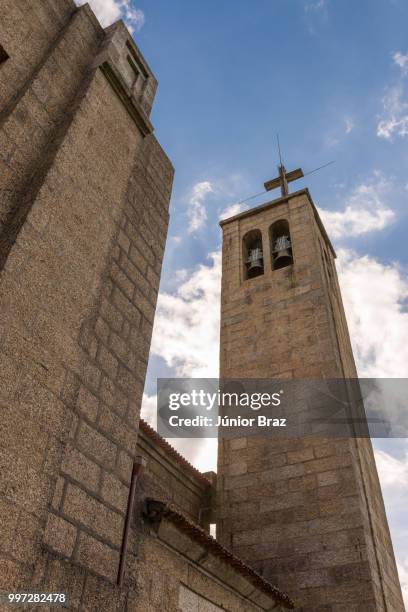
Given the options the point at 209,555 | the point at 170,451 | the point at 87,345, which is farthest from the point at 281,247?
the point at 87,345

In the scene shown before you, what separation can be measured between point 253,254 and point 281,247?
739 mm

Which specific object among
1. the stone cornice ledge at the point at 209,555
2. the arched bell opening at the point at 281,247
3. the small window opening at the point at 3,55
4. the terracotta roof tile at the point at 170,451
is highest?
the arched bell opening at the point at 281,247

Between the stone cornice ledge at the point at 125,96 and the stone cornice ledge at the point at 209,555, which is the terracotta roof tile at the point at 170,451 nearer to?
the stone cornice ledge at the point at 209,555

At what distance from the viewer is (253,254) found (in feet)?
42.9

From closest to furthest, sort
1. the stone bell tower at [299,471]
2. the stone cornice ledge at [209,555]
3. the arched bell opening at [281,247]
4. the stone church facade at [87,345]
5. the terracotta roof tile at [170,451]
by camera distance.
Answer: the stone church facade at [87,345] → the stone cornice ledge at [209,555] → the terracotta roof tile at [170,451] → the stone bell tower at [299,471] → the arched bell opening at [281,247]

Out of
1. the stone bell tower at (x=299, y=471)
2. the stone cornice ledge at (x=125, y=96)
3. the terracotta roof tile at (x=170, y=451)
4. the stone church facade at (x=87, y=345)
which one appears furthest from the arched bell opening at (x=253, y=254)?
the stone cornice ledge at (x=125, y=96)

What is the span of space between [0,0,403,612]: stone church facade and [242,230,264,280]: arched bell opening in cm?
587

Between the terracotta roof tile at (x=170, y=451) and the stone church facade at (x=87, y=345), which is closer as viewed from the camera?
the stone church facade at (x=87, y=345)

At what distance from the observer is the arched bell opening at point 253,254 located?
41.6 feet

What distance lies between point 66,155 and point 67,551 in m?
3.08

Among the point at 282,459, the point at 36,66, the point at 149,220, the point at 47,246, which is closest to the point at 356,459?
the point at 282,459

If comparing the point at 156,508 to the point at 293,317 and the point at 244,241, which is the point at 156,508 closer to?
the point at 293,317

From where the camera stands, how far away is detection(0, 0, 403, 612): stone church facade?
3277 mm

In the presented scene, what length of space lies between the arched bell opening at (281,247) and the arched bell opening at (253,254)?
1.07 ft
